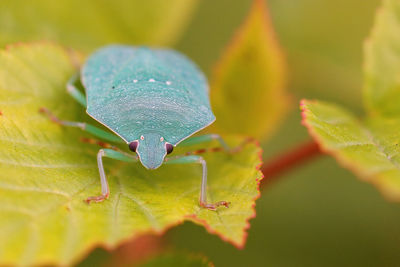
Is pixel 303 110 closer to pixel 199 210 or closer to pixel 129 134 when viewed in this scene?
pixel 199 210

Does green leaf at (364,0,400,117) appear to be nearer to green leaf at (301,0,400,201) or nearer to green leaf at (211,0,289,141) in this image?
green leaf at (301,0,400,201)

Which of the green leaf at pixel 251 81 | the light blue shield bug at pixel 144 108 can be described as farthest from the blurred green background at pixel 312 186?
the light blue shield bug at pixel 144 108

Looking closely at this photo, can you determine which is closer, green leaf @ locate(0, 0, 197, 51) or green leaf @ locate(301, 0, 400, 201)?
green leaf @ locate(301, 0, 400, 201)

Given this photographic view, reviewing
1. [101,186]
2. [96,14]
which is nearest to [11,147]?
[101,186]

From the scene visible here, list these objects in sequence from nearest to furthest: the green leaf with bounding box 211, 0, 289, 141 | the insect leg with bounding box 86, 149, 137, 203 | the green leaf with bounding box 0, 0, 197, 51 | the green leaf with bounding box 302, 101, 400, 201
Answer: the green leaf with bounding box 302, 101, 400, 201 < the insect leg with bounding box 86, 149, 137, 203 < the green leaf with bounding box 211, 0, 289, 141 < the green leaf with bounding box 0, 0, 197, 51

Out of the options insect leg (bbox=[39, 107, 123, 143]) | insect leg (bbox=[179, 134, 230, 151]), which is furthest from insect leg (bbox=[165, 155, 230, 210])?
insect leg (bbox=[39, 107, 123, 143])

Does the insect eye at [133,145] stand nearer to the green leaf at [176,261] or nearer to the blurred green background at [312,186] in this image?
the green leaf at [176,261]
